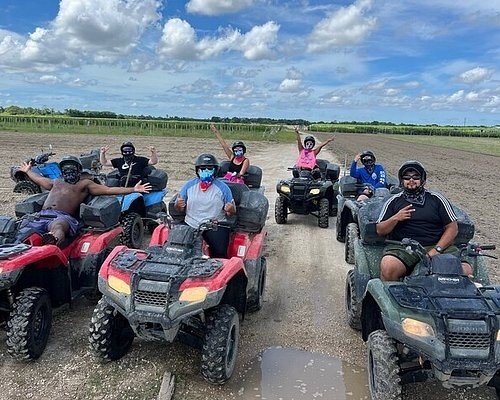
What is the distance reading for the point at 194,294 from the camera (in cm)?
355

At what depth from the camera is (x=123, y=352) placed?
4172 millimetres

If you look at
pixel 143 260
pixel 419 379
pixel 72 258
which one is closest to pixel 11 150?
pixel 72 258

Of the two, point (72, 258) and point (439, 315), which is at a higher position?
point (439, 315)

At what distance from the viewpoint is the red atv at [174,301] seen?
3.52 meters

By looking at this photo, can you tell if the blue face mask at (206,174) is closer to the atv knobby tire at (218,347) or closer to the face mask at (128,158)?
the atv knobby tire at (218,347)

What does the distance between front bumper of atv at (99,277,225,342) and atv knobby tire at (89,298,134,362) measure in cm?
33

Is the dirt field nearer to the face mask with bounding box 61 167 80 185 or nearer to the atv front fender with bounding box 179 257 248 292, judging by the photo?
the atv front fender with bounding box 179 257 248 292

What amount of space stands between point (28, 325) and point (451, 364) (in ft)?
10.2

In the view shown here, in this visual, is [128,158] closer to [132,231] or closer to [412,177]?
[132,231]

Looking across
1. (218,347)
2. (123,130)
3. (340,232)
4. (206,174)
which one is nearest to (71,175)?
(206,174)

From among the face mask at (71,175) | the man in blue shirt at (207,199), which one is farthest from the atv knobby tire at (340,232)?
the face mask at (71,175)

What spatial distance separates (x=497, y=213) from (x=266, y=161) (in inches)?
479

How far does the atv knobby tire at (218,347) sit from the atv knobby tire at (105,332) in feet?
2.50

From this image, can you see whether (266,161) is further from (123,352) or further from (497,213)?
(123,352)
